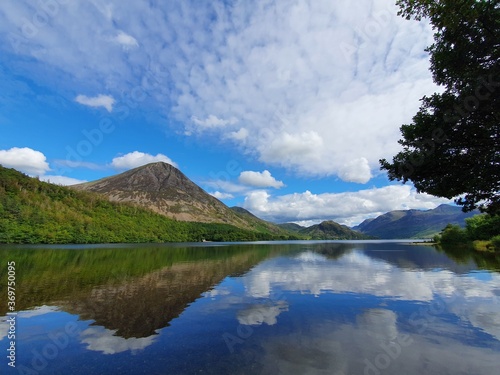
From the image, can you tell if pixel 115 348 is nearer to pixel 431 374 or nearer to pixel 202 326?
pixel 202 326

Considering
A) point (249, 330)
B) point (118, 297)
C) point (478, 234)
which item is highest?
point (478, 234)

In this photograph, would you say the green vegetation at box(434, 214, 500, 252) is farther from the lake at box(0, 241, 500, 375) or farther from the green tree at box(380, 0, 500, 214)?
the green tree at box(380, 0, 500, 214)

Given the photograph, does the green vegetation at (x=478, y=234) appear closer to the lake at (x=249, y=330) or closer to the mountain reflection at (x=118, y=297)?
the lake at (x=249, y=330)

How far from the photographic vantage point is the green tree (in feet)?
50.0

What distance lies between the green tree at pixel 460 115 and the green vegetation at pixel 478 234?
338 feet

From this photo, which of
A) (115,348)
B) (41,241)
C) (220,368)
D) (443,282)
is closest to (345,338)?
(220,368)

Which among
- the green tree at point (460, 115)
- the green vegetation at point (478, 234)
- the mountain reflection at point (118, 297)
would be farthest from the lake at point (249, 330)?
the green vegetation at point (478, 234)

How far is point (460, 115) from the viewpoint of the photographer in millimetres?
16656

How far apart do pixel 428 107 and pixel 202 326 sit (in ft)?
71.7

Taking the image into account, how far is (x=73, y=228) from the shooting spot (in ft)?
646

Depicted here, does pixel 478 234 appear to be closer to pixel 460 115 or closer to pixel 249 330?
pixel 460 115

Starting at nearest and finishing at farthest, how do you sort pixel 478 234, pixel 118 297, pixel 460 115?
1. pixel 460 115
2. pixel 118 297
3. pixel 478 234

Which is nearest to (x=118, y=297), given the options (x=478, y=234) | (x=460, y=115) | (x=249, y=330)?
(x=249, y=330)

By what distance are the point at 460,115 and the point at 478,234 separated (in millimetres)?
146668
